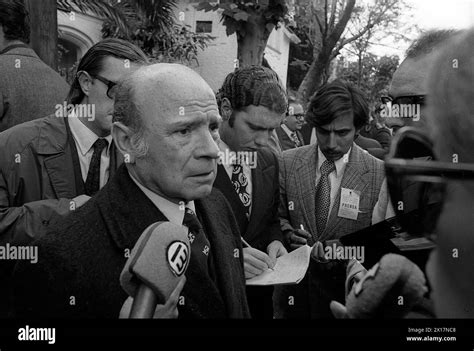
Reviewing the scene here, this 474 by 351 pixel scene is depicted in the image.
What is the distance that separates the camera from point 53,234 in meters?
1.49

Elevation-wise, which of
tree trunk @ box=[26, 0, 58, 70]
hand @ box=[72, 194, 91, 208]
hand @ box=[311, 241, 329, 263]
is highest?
tree trunk @ box=[26, 0, 58, 70]

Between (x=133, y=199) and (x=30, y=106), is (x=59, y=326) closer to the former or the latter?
(x=133, y=199)

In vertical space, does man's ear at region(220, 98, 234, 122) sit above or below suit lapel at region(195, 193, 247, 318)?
above

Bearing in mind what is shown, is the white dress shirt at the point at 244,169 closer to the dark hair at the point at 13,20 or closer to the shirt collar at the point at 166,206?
the shirt collar at the point at 166,206

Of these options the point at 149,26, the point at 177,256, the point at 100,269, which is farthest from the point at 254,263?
the point at 149,26

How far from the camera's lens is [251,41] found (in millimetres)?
5145

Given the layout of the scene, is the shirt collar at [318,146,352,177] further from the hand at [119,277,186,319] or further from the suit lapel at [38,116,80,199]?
the hand at [119,277,186,319]

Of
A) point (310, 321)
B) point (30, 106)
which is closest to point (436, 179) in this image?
point (310, 321)

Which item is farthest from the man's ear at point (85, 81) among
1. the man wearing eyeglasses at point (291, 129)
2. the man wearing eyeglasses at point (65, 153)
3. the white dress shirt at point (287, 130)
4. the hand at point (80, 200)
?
the white dress shirt at point (287, 130)

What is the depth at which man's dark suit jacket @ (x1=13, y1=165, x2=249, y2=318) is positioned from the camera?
4.75ft

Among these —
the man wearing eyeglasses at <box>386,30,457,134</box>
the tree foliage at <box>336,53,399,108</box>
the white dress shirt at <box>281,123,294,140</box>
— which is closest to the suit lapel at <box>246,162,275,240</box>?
the man wearing eyeglasses at <box>386,30,457,134</box>

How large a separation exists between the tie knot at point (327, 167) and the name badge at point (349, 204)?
0.16m

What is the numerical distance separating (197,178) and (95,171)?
631 millimetres

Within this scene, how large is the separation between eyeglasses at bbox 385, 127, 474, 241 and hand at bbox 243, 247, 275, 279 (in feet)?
2.81
